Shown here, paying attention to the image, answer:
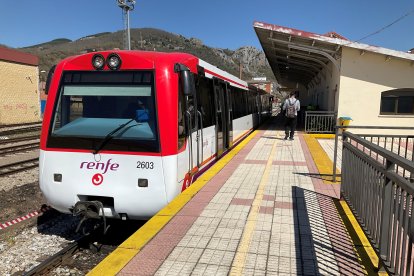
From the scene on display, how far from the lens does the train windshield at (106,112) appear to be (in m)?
4.97

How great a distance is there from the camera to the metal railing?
16.1 meters

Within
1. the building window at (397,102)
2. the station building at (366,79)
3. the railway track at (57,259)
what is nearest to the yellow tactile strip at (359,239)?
the railway track at (57,259)

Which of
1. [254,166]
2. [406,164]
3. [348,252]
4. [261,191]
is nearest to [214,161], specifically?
[254,166]

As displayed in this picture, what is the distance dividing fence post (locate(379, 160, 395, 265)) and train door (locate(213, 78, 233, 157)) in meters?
5.53

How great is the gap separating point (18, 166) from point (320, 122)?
12.8m

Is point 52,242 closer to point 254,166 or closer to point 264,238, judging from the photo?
point 264,238

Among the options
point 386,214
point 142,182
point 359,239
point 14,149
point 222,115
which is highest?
point 222,115

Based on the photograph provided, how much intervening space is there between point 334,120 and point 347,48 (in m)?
3.24

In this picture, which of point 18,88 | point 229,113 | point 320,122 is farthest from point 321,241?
point 18,88

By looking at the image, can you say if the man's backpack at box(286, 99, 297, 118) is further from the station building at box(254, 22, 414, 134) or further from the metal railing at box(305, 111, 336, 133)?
the station building at box(254, 22, 414, 134)

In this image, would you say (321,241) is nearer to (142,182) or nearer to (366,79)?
(142,182)

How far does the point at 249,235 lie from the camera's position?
411 cm

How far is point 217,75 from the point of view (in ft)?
28.7

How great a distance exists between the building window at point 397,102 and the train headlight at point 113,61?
1347cm
